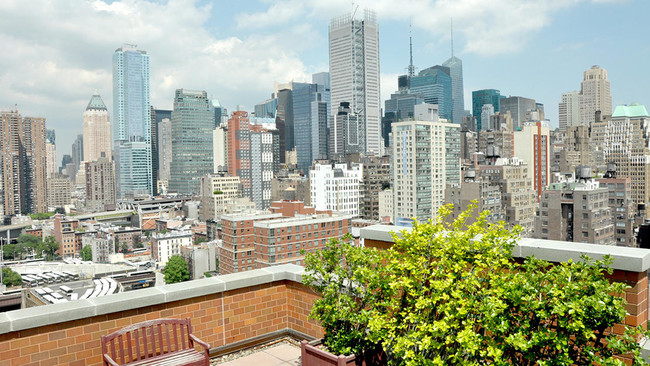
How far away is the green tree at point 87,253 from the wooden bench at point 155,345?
10910 cm

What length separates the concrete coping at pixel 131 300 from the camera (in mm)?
4965

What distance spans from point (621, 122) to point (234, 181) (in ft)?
307

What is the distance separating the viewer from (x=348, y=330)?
5.16 metres

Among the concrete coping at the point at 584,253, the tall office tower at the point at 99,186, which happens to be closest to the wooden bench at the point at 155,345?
the concrete coping at the point at 584,253

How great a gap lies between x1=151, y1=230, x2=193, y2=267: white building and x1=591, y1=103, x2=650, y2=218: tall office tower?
8034 cm

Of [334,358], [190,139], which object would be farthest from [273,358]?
[190,139]

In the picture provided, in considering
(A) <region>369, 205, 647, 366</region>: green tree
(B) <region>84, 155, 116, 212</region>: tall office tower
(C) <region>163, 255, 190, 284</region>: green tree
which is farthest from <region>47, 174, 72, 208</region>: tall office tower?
A: (A) <region>369, 205, 647, 366</region>: green tree

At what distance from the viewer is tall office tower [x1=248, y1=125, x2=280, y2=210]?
152 metres

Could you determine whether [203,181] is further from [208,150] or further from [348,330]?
[348,330]

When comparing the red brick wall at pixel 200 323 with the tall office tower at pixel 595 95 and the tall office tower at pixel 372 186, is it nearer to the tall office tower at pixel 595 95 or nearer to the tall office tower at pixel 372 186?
the tall office tower at pixel 372 186

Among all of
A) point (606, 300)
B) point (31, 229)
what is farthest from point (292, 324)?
point (31, 229)

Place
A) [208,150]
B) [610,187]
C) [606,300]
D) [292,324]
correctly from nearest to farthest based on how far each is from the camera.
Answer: [606,300] → [292,324] → [610,187] → [208,150]

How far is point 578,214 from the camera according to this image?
57844 mm

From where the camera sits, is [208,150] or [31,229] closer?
[31,229]
